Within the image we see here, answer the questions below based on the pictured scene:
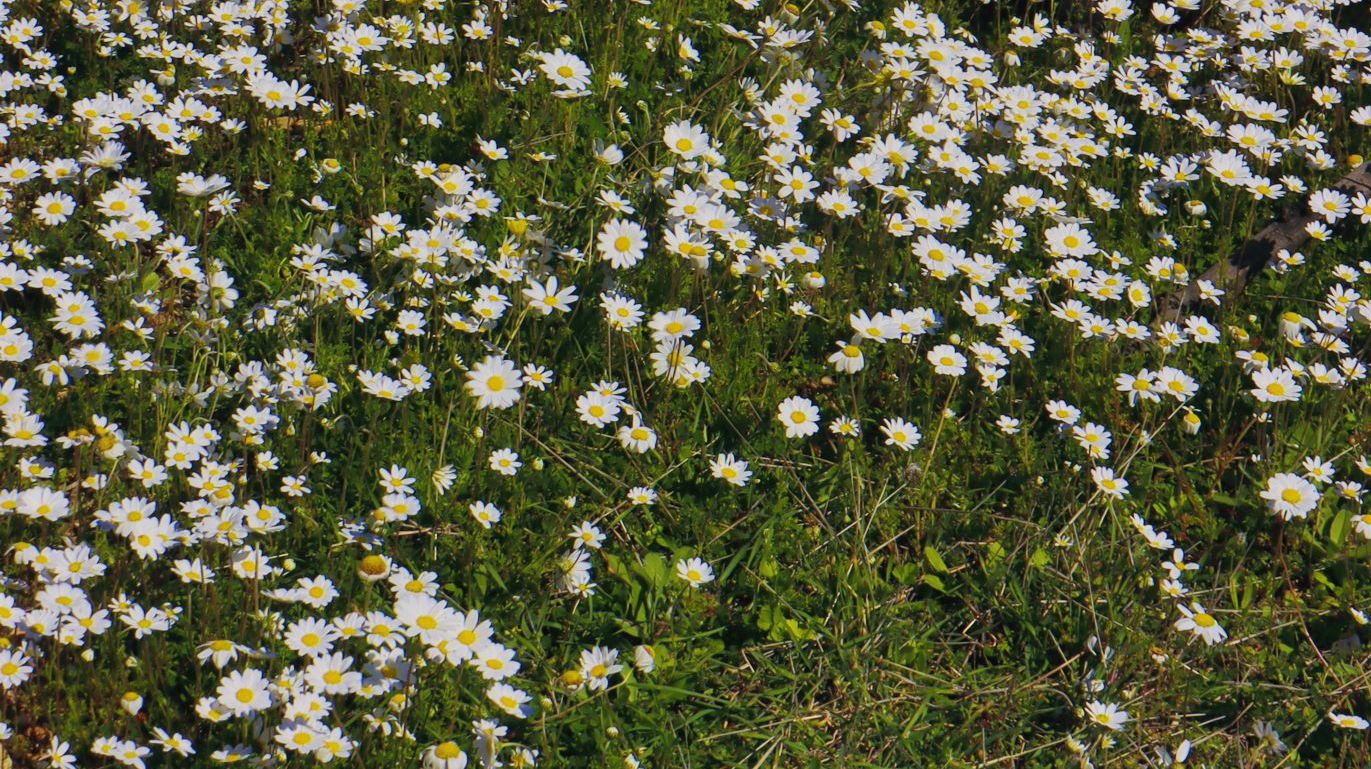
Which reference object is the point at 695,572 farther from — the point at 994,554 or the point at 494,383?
the point at 994,554

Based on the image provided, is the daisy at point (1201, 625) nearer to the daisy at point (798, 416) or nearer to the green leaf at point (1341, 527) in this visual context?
the green leaf at point (1341, 527)

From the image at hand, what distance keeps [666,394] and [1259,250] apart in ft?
7.74

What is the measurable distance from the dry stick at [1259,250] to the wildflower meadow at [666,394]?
2 centimetres

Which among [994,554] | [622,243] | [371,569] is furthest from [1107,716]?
[622,243]

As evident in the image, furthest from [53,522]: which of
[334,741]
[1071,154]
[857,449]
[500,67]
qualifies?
[1071,154]

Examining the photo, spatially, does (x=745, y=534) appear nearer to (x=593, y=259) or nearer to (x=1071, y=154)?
(x=593, y=259)

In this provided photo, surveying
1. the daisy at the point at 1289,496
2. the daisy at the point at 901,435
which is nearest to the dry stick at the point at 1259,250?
the daisy at the point at 1289,496

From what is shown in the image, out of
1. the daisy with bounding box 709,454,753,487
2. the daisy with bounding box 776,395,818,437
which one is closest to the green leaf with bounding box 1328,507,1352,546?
the daisy with bounding box 776,395,818,437

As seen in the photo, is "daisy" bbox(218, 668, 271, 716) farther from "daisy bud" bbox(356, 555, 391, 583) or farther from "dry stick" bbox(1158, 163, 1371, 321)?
"dry stick" bbox(1158, 163, 1371, 321)

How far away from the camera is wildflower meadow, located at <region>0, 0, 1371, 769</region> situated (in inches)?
119

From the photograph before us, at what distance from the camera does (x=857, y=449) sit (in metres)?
3.76

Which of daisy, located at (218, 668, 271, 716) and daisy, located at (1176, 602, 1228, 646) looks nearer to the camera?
daisy, located at (218, 668, 271, 716)

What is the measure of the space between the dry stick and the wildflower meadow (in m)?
0.02

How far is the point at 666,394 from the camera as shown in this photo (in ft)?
12.4
